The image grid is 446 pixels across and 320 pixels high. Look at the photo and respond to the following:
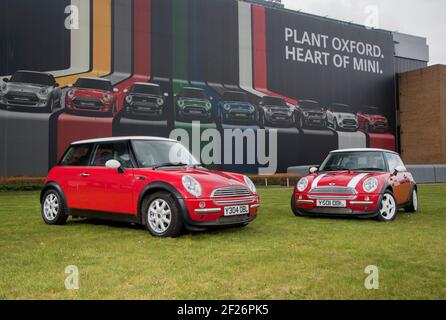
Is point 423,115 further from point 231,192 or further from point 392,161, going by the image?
point 231,192

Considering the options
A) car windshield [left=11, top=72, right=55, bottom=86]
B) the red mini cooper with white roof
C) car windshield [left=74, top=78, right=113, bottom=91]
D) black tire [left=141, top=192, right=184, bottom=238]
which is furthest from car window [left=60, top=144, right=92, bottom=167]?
car windshield [left=74, top=78, right=113, bottom=91]

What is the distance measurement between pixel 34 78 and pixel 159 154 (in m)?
17.6

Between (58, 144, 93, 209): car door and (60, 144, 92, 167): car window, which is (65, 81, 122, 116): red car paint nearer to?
(60, 144, 92, 167): car window

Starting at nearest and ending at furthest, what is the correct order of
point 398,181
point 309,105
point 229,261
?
point 229,261 → point 398,181 → point 309,105

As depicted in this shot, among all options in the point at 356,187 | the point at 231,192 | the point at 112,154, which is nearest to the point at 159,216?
the point at 231,192

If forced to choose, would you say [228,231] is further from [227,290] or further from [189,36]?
[189,36]

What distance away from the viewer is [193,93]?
89.8ft

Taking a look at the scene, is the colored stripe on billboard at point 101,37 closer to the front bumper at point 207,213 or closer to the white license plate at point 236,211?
the white license plate at point 236,211

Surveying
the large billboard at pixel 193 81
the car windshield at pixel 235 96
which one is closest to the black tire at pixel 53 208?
the large billboard at pixel 193 81

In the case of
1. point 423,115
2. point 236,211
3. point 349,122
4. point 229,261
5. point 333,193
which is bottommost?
point 229,261

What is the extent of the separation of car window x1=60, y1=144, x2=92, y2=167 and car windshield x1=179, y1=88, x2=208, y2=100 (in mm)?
19142

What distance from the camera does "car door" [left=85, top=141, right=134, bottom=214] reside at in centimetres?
689

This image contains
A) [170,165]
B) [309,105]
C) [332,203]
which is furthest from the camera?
[309,105]
